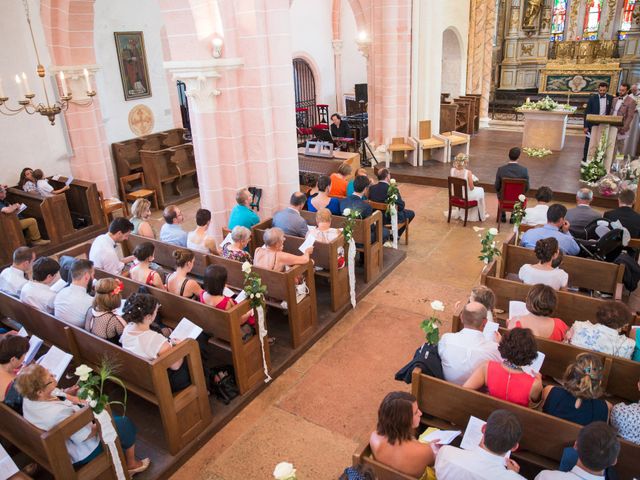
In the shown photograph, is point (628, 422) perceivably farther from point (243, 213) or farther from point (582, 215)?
point (243, 213)

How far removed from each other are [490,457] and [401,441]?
0.49 m

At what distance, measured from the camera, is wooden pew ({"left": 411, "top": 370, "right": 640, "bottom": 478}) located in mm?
3129

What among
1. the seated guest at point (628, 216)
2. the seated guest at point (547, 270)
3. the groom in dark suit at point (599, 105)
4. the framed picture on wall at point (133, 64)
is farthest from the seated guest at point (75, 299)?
the groom in dark suit at point (599, 105)

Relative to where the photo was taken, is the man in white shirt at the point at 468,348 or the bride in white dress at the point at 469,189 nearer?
the man in white shirt at the point at 468,348

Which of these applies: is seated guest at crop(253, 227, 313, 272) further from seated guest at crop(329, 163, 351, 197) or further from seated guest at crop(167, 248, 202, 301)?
seated guest at crop(329, 163, 351, 197)

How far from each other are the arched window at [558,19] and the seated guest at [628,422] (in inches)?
809

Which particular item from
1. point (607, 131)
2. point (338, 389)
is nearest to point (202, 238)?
point (338, 389)

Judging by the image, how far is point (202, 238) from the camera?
6.24 metres

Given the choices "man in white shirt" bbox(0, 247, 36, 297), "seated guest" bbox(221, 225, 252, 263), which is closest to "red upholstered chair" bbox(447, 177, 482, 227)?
"seated guest" bbox(221, 225, 252, 263)

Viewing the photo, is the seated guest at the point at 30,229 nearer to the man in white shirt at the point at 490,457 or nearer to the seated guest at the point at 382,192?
the seated guest at the point at 382,192

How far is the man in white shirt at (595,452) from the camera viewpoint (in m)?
2.63

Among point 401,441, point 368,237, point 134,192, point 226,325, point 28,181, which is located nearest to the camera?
point 401,441

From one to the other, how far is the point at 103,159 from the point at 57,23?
253cm

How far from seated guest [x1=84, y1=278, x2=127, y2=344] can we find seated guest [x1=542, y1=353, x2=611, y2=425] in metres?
3.40
